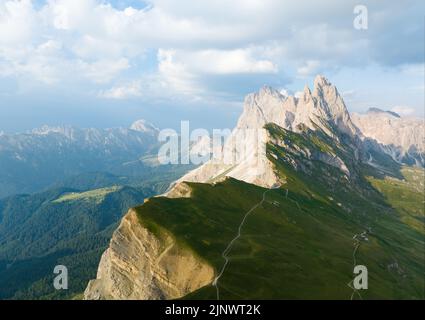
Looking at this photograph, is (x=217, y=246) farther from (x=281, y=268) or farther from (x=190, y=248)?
(x=281, y=268)
